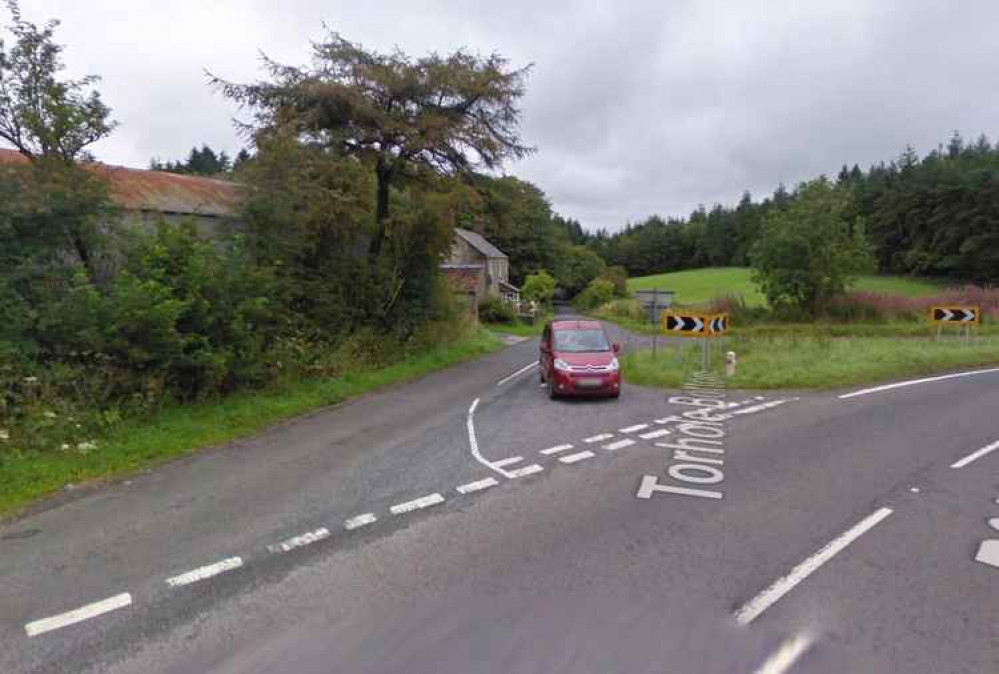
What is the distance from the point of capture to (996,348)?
57.9 feet

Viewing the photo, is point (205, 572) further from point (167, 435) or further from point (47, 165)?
point (47, 165)

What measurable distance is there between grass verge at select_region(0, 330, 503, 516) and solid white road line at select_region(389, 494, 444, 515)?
3934 millimetres

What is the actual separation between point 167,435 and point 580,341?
28.6ft

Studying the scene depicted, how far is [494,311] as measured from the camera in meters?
44.1

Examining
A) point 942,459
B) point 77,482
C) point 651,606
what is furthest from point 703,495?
point 77,482

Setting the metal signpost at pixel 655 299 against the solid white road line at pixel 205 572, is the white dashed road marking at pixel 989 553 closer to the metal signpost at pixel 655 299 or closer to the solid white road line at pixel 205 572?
the solid white road line at pixel 205 572

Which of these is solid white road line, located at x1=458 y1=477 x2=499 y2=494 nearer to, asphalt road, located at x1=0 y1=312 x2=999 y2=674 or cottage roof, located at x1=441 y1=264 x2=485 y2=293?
asphalt road, located at x1=0 y1=312 x2=999 y2=674

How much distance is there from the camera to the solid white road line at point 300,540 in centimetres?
469

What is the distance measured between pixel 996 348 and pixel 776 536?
18925 mm

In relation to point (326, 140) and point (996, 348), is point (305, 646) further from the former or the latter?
point (996, 348)

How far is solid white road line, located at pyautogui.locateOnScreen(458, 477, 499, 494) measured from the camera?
610 cm

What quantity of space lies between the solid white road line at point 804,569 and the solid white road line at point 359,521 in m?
3.30

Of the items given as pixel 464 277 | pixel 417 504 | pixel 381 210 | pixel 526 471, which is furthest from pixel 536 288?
pixel 417 504

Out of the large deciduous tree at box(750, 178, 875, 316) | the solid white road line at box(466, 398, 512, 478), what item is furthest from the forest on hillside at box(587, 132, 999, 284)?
the solid white road line at box(466, 398, 512, 478)
